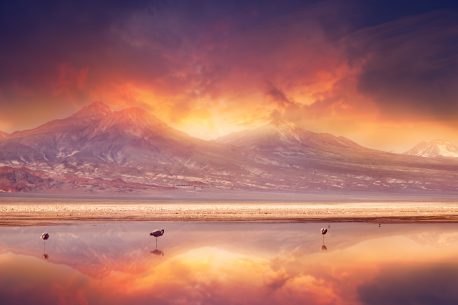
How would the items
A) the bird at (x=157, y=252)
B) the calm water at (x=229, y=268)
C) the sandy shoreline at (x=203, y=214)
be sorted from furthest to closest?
the sandy shoreline at (x=203, y=214)
the bird at (x=157, y=252)
the calm water at (x=229, y=268)

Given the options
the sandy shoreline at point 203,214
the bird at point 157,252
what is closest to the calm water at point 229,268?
the bird at point 157,252

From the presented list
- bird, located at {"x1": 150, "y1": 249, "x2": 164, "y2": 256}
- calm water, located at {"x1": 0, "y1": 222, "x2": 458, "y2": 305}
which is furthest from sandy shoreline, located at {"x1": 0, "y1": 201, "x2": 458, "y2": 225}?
bird, located at {"x1": 150, "y1": 249, "x2": 164, "y2": 256}

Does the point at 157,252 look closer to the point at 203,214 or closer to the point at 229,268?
the point at 229,268

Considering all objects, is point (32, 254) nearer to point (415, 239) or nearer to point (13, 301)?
point (13, 301)

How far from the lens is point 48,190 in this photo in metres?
170

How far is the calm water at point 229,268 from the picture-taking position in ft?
56.0

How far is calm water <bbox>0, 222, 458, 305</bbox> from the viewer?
1708cm

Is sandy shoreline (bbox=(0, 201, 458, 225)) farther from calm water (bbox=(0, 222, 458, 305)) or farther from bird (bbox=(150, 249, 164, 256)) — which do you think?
bird (bbox=(150, 249, 164, 256))

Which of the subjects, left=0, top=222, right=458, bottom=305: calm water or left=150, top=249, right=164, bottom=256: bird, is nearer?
left=0, top=222, right=458, bottom=305: calm water

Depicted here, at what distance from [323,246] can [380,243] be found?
3321mm

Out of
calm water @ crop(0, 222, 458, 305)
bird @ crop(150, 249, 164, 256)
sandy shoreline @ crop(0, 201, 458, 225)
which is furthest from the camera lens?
sandy shoreline @ crop(0, 201, 458, 225)

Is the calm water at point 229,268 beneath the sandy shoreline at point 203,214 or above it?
beneath

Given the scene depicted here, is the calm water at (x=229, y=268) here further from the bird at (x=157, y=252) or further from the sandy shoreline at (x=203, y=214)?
the sandy shoreline at (x=203, y=214)

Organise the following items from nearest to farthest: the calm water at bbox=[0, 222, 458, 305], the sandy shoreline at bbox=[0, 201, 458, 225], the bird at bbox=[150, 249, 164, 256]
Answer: the calm water at bbox=[0, 222, 458, 305] → the bird at bbox=[150, 249, 164, 256] → the sandy shoreline at bbox=[0, 201, 458, 225]
